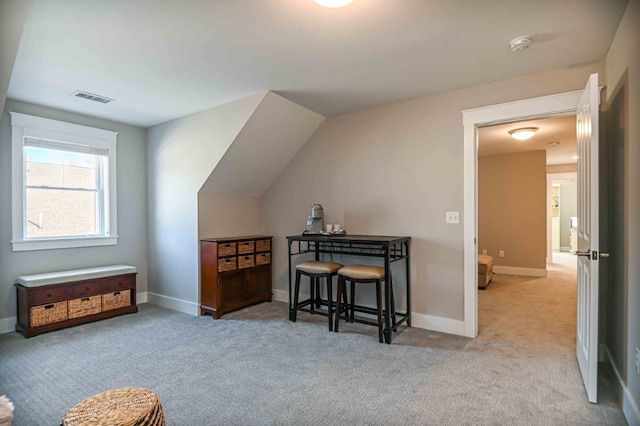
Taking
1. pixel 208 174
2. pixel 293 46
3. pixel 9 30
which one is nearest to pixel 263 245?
pixel 208 174

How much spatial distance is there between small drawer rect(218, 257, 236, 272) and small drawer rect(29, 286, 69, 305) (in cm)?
159

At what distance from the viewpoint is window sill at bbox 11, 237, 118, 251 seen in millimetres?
3667

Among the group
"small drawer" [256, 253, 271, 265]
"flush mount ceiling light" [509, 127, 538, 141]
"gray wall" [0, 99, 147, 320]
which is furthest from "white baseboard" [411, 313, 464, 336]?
"gray wall" [0, 99, 147, 320]

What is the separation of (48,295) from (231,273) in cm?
182

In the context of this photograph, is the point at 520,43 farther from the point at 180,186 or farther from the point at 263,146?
the point at 180,186

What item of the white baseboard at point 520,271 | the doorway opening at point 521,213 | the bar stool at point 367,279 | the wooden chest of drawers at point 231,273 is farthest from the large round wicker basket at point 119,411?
the white baseboard at point 520,271

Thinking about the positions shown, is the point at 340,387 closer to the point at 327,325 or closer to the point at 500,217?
the point at 327,325

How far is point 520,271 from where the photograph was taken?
21.3 feet

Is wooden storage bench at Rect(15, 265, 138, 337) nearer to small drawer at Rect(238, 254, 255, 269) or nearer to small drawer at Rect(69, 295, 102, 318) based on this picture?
small drawer at Rect(69, 295, 102, 318)

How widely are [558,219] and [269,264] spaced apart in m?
9.67

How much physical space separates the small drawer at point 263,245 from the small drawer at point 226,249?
1.33 ft

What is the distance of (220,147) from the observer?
3912mm

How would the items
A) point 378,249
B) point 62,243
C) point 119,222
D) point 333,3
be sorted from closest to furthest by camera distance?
point 333,3
point 378,249
point 62,243
point 119,222

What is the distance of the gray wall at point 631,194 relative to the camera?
1865mm
